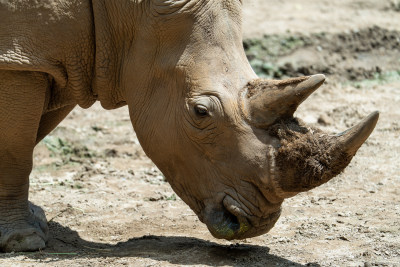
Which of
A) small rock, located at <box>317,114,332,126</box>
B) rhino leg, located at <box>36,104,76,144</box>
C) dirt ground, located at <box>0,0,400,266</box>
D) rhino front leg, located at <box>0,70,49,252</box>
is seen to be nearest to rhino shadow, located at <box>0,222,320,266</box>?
dirt ground, located at <box>0,0,400,266</box>

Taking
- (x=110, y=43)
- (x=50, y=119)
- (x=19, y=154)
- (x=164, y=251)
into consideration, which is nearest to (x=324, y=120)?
(x=50, y=119)

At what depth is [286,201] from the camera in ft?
25.8

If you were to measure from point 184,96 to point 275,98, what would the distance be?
0.74 m

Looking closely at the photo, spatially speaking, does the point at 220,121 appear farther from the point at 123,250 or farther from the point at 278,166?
the point at 123,250

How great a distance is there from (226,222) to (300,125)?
89 centimetres

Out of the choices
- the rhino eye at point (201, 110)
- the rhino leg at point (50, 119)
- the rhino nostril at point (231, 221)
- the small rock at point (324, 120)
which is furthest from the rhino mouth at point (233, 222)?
the small rock at point (324, 120)

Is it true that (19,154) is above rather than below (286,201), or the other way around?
above

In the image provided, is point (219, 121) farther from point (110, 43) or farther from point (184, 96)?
point (110, 43)

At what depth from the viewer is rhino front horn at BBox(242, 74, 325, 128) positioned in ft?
18.0

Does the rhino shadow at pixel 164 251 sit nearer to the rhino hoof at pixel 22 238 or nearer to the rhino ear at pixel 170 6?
the rhino hoof at pixel 22 238

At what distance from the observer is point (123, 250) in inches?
257

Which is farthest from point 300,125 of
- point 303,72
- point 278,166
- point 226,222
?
point 303,72

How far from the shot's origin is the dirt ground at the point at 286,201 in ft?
20.6

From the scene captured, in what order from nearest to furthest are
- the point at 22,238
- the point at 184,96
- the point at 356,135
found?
the point at 356,135, the point at 184,96, the point at 22,238
